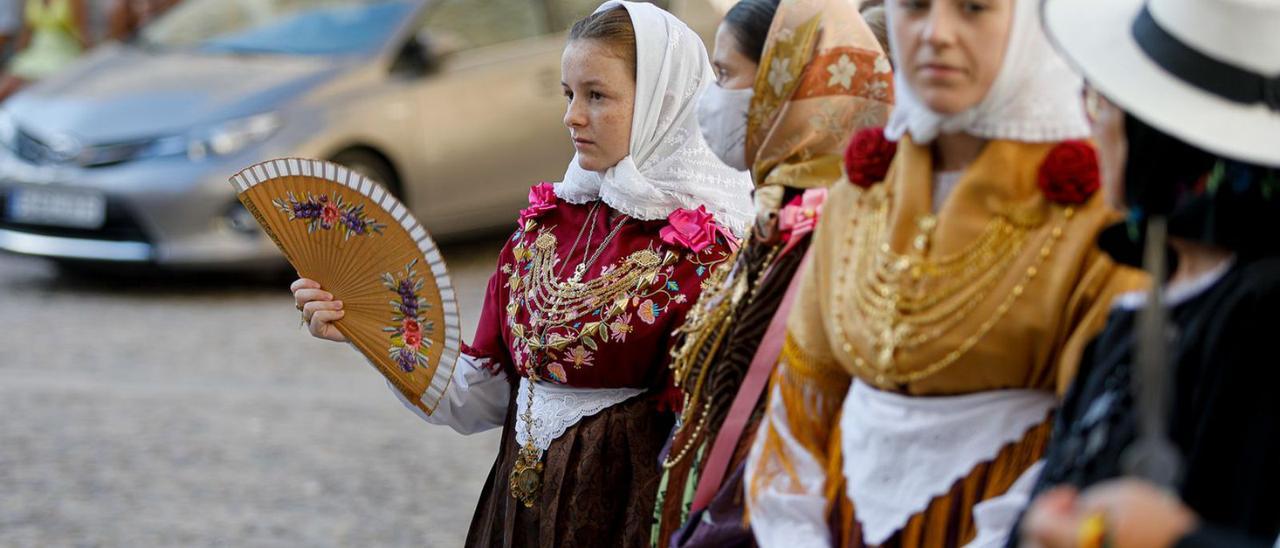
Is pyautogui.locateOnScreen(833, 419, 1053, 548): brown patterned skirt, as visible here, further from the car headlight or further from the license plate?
the license plate

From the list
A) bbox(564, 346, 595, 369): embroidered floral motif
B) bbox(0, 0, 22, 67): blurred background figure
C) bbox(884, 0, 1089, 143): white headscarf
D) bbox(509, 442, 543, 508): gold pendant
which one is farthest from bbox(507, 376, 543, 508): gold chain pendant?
bbox(0, 0, 22, 67): blurred background figure

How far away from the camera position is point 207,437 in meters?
6.27

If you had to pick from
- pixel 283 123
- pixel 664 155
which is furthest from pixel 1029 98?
pixel 283 123

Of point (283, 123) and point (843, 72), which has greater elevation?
point (283, 123)

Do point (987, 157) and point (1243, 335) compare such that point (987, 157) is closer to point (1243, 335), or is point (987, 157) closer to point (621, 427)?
point (1243, 335)

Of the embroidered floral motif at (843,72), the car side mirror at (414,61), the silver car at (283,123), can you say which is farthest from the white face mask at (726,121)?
the car side mirror at (414,61)

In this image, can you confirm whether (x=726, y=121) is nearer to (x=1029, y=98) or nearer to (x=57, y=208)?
(x=1029, y=98)

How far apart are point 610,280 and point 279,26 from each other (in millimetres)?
6848

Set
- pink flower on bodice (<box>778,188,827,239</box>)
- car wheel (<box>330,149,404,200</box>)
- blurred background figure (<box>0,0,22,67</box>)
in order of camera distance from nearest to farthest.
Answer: pink flower on bodice (<box>778,188,827,239</box>)
car wheel (<box>330,149,404,200</box>)
blurred background figure (<box>0,0,22,67</box>)

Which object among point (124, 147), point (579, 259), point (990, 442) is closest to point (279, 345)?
point (124, 147)

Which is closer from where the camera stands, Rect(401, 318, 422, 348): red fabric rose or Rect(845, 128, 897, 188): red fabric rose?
Rect(845, 128, 897, 188): red fabric rose

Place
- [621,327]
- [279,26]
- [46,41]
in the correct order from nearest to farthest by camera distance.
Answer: [621,327] < [279,26] < [46,41]

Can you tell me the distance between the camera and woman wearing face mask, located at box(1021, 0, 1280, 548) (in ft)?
5.43

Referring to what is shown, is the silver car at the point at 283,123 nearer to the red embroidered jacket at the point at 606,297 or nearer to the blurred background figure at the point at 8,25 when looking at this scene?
the blurred background figure at the point at 8,25
